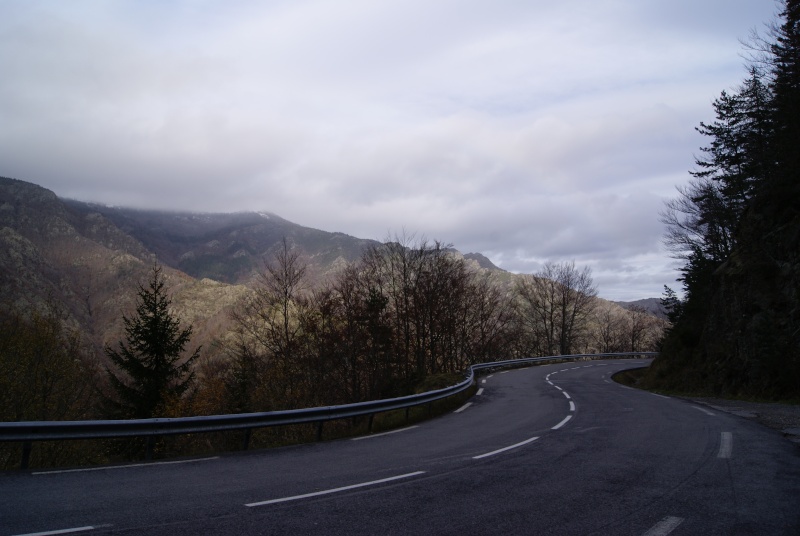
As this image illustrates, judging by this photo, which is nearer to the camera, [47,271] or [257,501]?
[257,501]

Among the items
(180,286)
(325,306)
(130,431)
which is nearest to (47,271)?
(180,286)

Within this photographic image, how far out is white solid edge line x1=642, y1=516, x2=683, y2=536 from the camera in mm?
4629

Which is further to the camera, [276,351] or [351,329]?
[351,329]

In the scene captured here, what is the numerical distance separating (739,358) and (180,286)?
177m

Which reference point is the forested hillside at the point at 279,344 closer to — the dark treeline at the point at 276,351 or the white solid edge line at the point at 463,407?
the dark treeline at the point at 276,351

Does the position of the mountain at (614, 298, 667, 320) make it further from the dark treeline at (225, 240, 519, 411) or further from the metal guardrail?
the metal guardrail

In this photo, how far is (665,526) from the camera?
4805 millimetres

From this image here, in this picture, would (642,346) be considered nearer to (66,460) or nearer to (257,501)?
(66,460)

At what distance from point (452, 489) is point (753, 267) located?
78.3ft

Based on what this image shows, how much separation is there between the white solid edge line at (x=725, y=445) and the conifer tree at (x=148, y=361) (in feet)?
83.3

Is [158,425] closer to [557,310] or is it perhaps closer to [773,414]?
[773,414]

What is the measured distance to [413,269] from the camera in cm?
4072

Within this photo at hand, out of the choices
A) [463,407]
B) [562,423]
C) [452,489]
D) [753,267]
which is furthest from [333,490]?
[753,267]

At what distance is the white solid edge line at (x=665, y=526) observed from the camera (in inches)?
182
